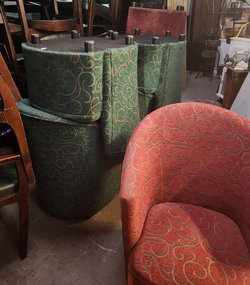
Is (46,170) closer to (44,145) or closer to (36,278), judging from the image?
(44,145)

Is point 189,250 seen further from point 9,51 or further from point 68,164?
point 9,51

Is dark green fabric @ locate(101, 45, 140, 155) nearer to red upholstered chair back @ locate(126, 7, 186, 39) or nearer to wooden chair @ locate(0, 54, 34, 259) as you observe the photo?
wooden chair @ locate(0, 54, 34, 259)

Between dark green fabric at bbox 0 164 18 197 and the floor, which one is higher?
dark green fabric at bbox 0 164 18 197

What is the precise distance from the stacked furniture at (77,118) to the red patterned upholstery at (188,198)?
0.32 m

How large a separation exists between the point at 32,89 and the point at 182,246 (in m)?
0.97

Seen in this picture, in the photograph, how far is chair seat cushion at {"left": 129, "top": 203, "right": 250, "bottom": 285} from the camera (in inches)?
33.9

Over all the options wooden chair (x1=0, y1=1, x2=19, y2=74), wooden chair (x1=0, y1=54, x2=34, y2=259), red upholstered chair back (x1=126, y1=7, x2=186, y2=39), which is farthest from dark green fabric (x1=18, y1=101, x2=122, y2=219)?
red upholstered chair back (x1=126, y1=7, x2=186, y2=39)

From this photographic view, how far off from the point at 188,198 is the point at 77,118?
2.04 ft

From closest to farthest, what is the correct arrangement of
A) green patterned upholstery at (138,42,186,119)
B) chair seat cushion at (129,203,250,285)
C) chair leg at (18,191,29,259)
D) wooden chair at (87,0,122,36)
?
1. chair seat cushion at (129,203,250,285)
2. chair leg at (18,191,29,259)
3. green patterned upholstery at (138,42,186,119)
4. wooden chair at (87,0,122,36)

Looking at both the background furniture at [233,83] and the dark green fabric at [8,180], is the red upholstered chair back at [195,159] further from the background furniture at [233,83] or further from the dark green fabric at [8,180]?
the background furniture at [233,83]

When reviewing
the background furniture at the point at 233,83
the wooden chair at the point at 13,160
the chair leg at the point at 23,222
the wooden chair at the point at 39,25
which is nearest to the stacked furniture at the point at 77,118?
Answer: the wooden chair at the point at 13,160

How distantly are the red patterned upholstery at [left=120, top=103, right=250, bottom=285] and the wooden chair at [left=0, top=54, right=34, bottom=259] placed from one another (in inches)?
20.4

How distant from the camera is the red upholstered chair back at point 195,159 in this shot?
39.1 inches

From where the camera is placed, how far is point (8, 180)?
118 cm
